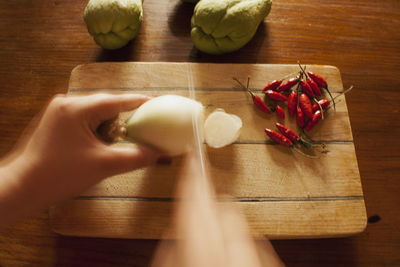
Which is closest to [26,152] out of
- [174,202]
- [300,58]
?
[174,202]

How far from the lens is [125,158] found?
1032mm

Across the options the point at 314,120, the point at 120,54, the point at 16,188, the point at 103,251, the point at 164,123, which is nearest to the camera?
the point at 16,188

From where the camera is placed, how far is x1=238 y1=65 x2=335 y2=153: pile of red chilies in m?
1.31

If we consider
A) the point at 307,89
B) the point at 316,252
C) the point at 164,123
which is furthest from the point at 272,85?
the point at 316,252

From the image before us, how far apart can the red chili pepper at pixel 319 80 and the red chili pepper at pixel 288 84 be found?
7 centimetres

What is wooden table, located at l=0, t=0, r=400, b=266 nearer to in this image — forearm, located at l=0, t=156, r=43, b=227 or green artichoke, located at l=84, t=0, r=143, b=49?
green artichoke, located at l=84, t=0, r=143, b=49

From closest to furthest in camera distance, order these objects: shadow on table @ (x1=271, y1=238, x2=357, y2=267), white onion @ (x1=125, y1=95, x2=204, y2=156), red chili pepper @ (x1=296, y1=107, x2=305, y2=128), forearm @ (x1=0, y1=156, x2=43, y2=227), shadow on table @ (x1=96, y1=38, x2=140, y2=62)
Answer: forearm @ (x1=0, y1=156, x2=43, y2=227), white onion @ (x1=125, y1=95, x2=204, y2=156), shadow on table @ (x1=271, y1=238, x2=357, y2=267), red chili pepper @ (x1=296, y1=107, x2=305, y2=128), shadow on table @ (x1=96, y1=38, x2=140, y2=62)

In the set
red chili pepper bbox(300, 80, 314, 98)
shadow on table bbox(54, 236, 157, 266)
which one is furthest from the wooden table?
red chili pepper bbox(300, 80, 314, 98)

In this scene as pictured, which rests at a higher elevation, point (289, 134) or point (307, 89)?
point (307, 89)

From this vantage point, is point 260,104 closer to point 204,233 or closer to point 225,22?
point 225,22

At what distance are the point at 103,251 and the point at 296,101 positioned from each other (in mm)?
1018

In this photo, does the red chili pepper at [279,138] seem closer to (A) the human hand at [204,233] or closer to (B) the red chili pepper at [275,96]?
(B) the red chili pepper at [275,96]

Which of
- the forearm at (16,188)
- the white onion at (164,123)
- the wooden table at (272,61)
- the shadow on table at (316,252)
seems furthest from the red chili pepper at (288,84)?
the forearm at (16,188)

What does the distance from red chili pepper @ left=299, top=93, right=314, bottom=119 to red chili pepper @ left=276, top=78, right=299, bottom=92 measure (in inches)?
2.6
